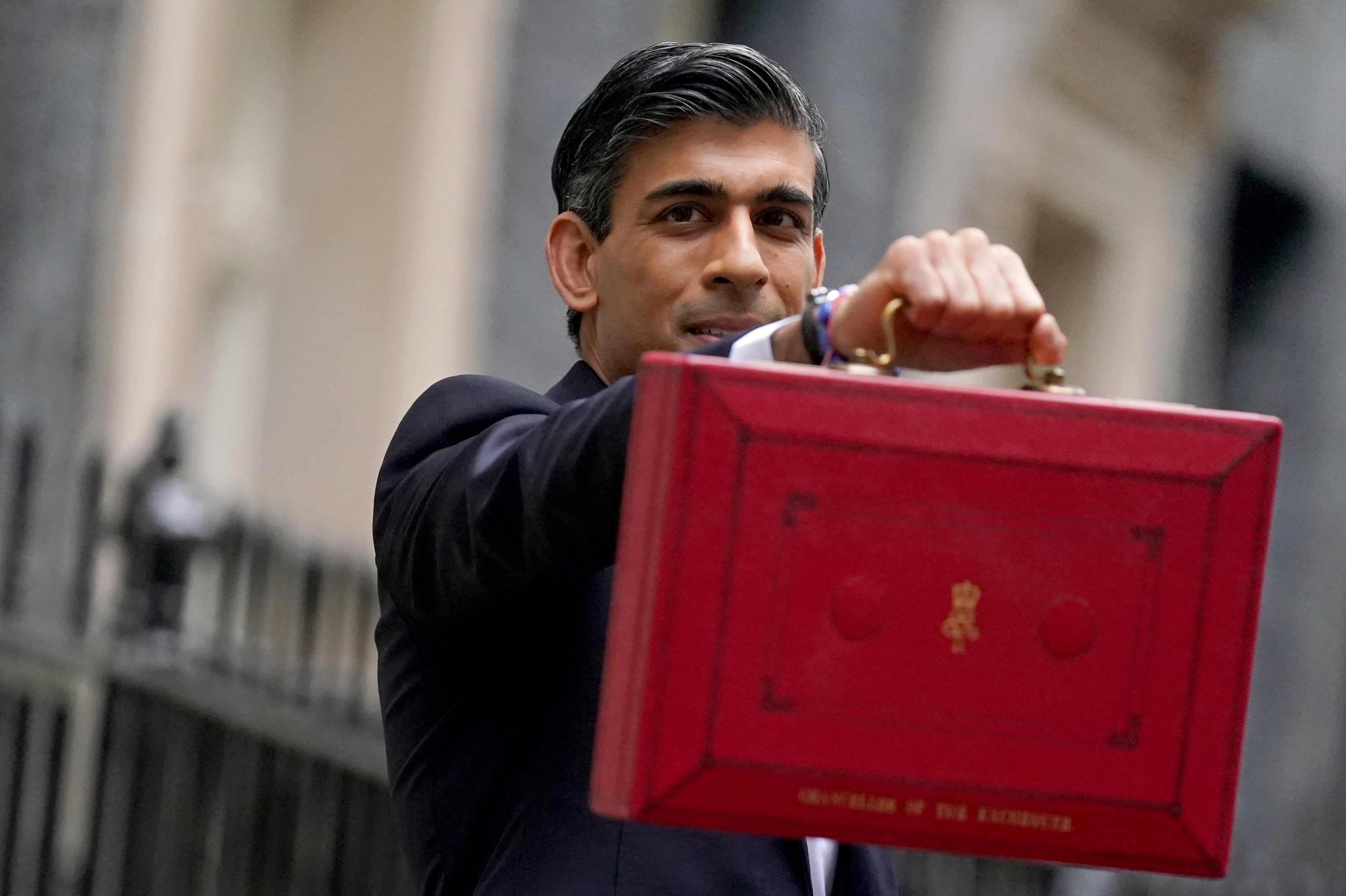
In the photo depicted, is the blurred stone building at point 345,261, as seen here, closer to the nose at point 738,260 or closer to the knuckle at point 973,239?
the nose at point 738,260

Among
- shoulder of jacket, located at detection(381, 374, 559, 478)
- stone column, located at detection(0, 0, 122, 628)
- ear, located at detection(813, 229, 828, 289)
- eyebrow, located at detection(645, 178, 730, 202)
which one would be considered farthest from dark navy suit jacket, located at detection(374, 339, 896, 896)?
stone column, located at detection(0, 0, 122, 628)

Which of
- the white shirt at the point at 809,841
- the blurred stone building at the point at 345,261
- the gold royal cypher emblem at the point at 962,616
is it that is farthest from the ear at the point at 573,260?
the blurred stone building at the point at 345,261

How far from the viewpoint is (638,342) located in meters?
2.12

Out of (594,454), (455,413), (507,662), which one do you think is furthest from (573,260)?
(594,454)

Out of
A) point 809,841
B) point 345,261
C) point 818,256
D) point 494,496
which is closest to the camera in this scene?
point 494,496

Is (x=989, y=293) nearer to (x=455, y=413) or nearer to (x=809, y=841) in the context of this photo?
(x=455, y=413)

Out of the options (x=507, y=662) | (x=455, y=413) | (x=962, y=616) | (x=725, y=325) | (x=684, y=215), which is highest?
(x=684, y=215)

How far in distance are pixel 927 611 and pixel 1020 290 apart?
0.26 metres

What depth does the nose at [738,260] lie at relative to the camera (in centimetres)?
203

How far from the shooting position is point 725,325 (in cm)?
205

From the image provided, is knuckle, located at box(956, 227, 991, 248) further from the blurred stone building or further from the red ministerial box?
the blurred stone building

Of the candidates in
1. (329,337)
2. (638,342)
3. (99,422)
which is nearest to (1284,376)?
(329,337)

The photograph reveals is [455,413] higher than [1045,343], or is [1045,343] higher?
[1045,343]

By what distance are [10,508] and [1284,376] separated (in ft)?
35.8
